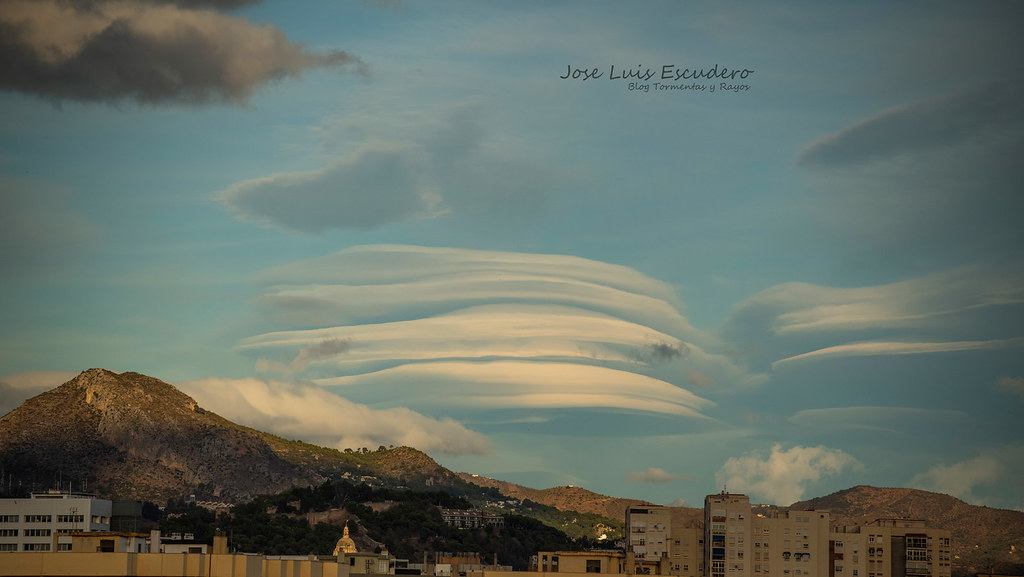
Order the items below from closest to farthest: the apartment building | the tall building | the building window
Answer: the building window → the tall building → the apartment building

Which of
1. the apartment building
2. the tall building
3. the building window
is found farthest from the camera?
the apartment building

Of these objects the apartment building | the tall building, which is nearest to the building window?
the tall building

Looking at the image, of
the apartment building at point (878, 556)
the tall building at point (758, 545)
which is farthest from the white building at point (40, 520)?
the apartment building at point (878, 556)

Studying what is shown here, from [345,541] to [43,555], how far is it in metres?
101

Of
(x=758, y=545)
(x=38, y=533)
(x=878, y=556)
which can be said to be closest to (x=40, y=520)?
(x=38, y=533)

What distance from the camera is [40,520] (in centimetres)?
16262

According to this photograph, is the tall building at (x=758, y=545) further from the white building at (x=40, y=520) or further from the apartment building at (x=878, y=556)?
the white building at (x=40, y=520)

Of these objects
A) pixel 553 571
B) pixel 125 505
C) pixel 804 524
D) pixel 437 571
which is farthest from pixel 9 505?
pixel 804 524

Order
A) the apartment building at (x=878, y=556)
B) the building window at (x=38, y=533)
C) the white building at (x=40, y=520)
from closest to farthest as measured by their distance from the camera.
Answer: the white building at (x=40, y=520) < the building window at (x=38, y=533) < the apartment building at (x=878, y=556)

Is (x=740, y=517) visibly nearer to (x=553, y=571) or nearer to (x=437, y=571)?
(x=437, y=571)

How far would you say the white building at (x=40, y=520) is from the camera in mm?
160875

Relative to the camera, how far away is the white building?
160875 millimetres

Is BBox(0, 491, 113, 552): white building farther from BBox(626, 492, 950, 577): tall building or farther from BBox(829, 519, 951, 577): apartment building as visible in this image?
BBox(829, 519, 951, 577): apartment building

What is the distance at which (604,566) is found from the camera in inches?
4235
